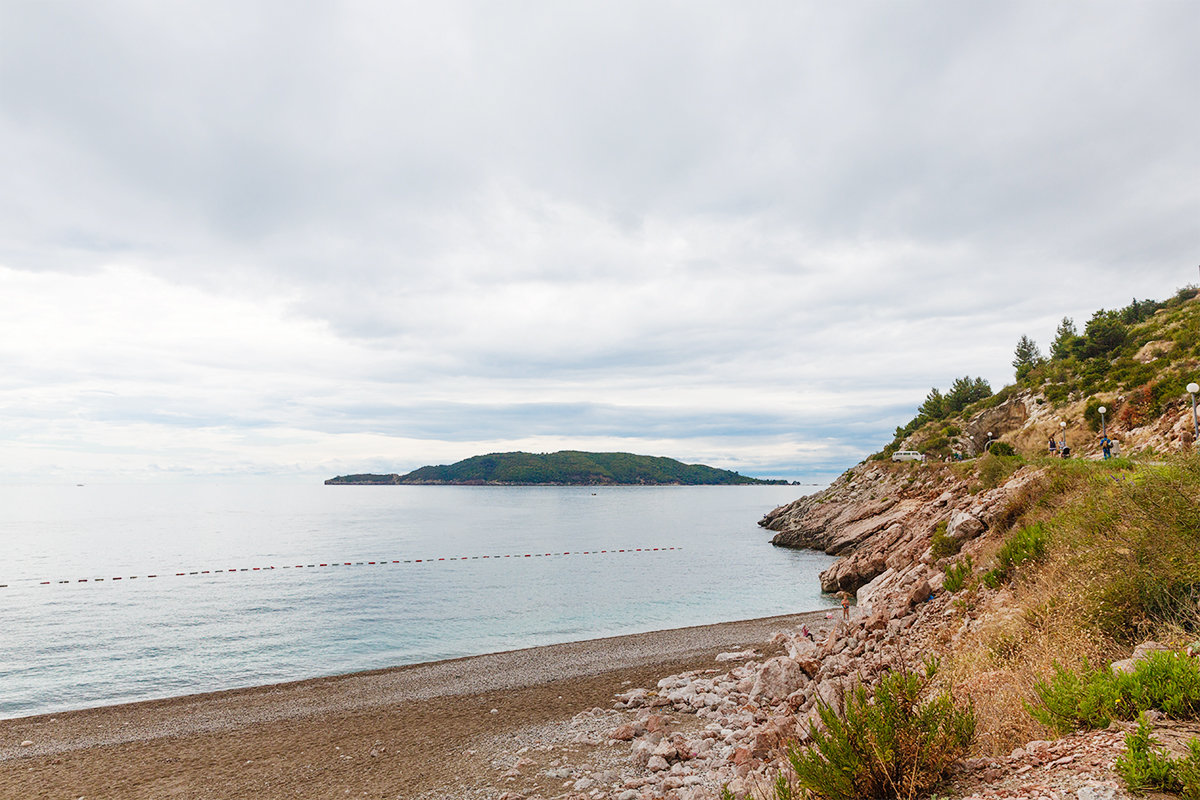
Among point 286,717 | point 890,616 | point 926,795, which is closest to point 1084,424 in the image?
point 890,616

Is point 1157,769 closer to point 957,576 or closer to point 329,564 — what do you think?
point 957,576

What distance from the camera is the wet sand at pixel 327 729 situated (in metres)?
13.2

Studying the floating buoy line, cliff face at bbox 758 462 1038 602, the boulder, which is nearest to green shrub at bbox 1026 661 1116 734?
cliff face at bbox 758 462 1038 602

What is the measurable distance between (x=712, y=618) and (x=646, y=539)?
44.9m

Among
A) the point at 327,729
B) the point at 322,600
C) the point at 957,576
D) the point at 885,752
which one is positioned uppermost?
the point at 885,752

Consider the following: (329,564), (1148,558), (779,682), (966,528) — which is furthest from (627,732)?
(329,564)

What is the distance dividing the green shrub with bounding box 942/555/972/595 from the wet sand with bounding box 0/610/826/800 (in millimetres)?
8757

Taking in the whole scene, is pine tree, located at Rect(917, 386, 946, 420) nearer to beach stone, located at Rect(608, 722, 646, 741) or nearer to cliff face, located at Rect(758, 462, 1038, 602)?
cliff face, located at Rect(758, 462, 1038, 602)

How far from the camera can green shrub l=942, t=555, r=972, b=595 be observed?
1691cm

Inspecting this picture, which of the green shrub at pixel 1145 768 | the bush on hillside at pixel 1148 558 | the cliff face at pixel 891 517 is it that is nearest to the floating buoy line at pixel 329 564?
the cliff face at pixel 891 517

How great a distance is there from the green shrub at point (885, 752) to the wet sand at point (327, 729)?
8.87 m

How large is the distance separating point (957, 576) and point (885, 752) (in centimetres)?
1355

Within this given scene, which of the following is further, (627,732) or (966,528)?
(966,528)

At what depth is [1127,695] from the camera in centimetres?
621
